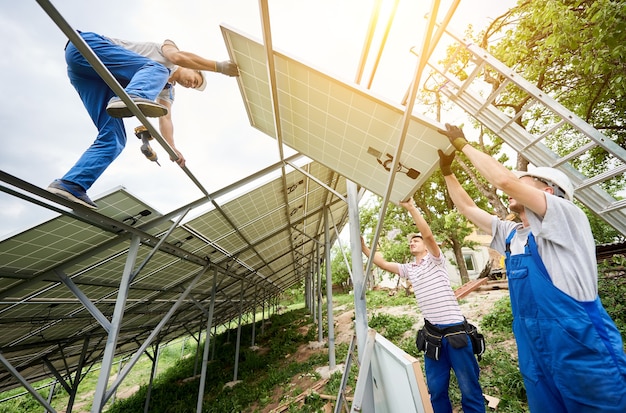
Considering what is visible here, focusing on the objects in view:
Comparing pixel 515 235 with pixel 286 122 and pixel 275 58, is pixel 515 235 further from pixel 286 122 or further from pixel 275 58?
pixel 286 122

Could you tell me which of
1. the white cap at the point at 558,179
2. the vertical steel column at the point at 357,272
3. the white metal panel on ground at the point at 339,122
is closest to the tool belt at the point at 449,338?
the vertical steel column at the point at 357,272

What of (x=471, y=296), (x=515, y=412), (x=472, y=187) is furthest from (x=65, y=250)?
(x=472, y=187)

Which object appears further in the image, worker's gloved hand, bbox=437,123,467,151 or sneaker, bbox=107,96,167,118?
worker's gloved hand, bbox=437,123,467,151

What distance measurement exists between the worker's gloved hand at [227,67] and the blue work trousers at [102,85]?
494 mm

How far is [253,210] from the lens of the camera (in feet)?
19.9

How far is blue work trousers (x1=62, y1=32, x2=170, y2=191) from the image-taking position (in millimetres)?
2117

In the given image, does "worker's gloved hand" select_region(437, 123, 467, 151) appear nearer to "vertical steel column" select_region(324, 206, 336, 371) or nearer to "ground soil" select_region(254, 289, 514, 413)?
"ground soil" select_region(254, 289, 514, 413)

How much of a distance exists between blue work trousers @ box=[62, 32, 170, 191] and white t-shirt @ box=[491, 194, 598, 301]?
3096mm

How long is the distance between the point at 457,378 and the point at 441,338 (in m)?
0.40

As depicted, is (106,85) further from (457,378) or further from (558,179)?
(457,378)

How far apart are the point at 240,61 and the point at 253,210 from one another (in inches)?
151

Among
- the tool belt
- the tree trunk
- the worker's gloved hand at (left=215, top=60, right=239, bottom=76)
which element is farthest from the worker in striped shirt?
the tree trunk

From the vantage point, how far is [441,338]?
2.90 metres

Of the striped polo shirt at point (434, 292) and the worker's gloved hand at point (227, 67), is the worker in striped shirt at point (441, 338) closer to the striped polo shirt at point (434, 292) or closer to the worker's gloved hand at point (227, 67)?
the striped polo shirt at point (434, 292)
